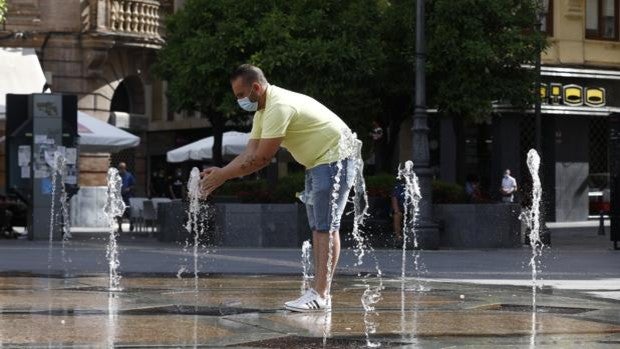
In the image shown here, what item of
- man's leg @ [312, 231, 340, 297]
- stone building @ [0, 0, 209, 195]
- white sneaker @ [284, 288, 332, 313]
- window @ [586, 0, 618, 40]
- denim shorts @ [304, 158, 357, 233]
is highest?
window @ [586, 0, 618, 40]

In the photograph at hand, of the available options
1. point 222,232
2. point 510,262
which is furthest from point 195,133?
point 510,262

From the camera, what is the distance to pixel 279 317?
9.45m

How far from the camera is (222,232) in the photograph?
77.7 ft

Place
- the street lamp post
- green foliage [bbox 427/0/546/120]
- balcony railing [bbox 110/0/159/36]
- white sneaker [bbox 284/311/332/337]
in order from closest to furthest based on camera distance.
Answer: white sneaker [bbox 284/311/332/337]
the street lamp post
green foliage [bbox 427/0/546/120]
balcony railing [bbox 110/0/159/36]

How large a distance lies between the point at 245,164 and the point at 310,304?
106 cm

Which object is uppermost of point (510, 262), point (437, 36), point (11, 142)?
point (437, 36)

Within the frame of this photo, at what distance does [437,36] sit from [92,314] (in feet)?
57.6

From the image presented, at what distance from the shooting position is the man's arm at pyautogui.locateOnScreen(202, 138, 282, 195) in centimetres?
985

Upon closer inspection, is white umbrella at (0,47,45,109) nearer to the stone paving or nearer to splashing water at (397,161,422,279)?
splashing water at (397,161,422,279)

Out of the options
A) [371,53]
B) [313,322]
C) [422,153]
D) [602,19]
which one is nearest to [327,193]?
[313,322]

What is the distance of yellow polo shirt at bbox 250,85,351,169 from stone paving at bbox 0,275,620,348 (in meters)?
1.09

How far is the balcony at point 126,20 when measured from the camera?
37.0 metres

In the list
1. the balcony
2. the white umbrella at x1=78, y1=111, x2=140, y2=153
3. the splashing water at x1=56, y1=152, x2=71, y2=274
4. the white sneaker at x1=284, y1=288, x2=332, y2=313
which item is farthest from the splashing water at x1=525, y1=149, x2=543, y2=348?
the balcony

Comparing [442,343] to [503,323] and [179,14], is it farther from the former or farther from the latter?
[179,14]
